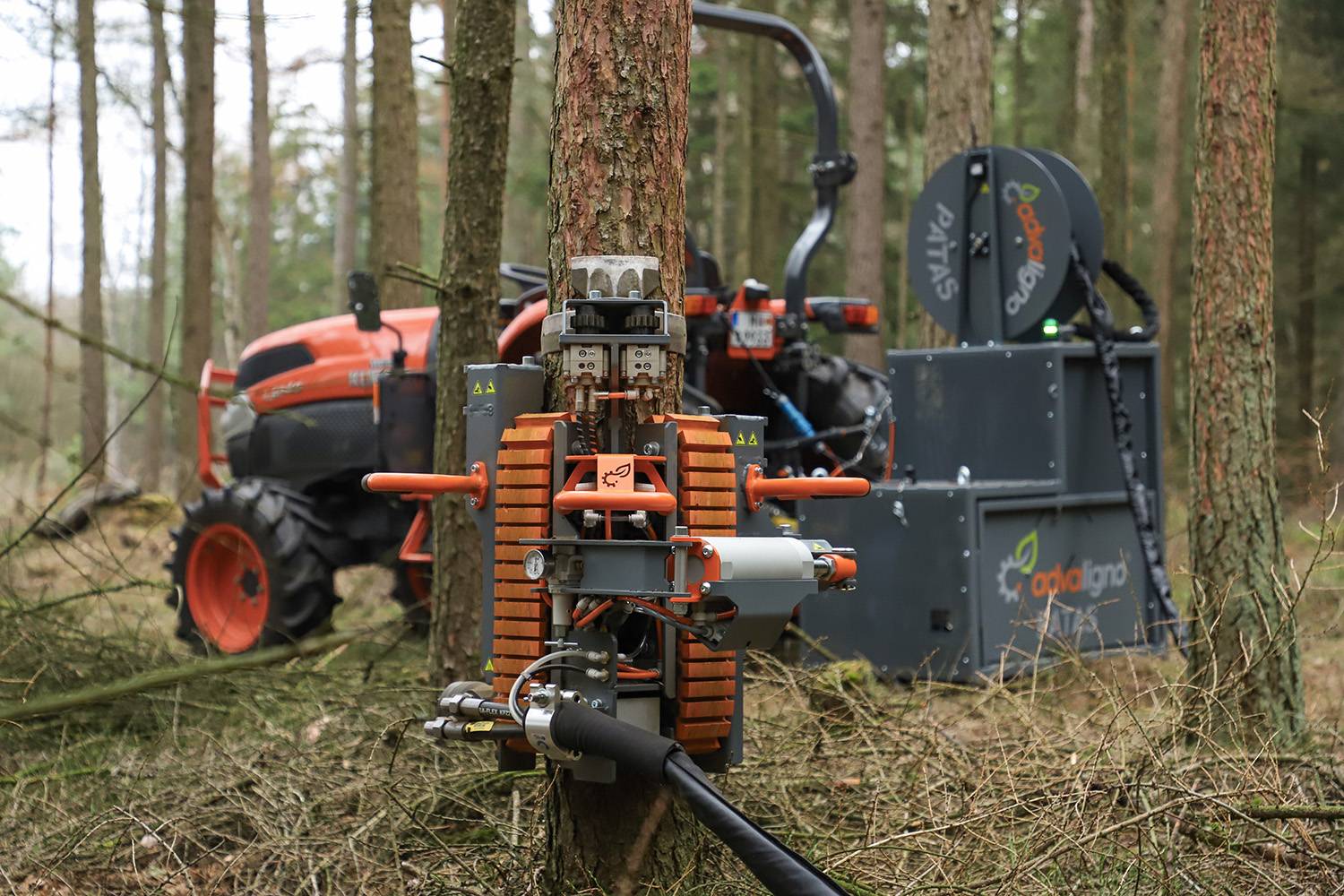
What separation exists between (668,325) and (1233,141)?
11.0 ft

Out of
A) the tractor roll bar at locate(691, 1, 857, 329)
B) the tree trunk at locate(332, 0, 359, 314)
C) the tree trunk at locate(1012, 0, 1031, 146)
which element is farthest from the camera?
the tree trunk at locate(1012, 0, 1031, 146)

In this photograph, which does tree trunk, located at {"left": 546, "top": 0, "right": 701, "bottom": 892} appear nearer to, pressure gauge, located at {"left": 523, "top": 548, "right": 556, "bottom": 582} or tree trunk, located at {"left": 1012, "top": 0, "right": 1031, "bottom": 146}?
pressure gauge, located at {"left": 523, "top": 548, "right": 556, "bottom": 582}

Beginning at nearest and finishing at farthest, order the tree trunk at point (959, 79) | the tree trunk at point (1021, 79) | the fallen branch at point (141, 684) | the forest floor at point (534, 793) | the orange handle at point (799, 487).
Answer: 1. the orange handle at point (799, 487)
2. the forest floor at point (534, 793)
3. the fallen branch at point (141, 684)
4. the tree trunk at point (959, 79)
5. the tree trunk at point (1021, 79)

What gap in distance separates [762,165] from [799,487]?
19.3 metres

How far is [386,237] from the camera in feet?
38.1

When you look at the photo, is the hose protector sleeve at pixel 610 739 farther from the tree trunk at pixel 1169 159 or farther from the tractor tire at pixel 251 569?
the tree trunk at pixel 1169 159

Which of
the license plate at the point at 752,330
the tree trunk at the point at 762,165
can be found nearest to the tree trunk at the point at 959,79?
the license plate at the point at 752,330

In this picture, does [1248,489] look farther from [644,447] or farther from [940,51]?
[940,51]

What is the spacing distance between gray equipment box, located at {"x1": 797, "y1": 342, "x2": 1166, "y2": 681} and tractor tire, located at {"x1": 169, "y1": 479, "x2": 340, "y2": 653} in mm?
2828

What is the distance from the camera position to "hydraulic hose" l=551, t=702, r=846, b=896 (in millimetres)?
2992

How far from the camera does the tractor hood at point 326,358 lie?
29.2ft

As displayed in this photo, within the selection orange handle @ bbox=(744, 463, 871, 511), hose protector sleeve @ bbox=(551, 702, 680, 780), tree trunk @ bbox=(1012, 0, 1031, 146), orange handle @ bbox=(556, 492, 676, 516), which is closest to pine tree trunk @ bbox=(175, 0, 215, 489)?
orange handle @ bbox=(744, 463, 871, 511)

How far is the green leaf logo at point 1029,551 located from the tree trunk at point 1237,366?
4.19ft

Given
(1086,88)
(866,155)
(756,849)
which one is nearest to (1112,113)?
(866,155)
